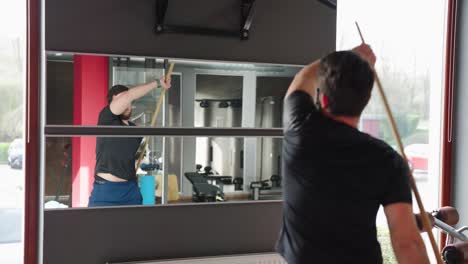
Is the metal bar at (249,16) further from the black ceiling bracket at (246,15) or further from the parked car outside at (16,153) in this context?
the parked car outside at (16,153)

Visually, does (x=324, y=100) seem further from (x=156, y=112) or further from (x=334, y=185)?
(x=156, y=112)

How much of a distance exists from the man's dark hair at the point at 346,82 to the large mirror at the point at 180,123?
3.78 feet

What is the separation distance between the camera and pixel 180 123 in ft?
7.97

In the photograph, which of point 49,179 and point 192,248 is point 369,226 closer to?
point 192,248

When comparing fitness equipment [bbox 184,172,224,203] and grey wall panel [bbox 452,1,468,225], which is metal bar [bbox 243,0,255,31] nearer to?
fitness equipment [bbox 184,172,224,203]

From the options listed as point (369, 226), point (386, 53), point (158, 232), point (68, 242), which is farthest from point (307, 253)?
point (386, 53)

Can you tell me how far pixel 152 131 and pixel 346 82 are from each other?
1.29 meters

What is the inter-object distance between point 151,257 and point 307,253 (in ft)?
4.09

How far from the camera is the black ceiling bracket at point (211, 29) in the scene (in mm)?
2346

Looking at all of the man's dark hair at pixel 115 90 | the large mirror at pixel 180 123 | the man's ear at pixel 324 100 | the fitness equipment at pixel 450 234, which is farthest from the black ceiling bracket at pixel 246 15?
the fitness equipment at pixel 450 234

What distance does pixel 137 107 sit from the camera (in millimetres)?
2361

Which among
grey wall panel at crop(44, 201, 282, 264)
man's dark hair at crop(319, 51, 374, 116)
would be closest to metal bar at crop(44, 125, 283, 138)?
grey wall panel at crop(44, 201, 282, 264)

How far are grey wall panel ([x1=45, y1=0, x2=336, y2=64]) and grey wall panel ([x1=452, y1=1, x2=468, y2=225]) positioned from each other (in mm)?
934

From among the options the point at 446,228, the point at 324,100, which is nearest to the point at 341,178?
the point at 324,100
